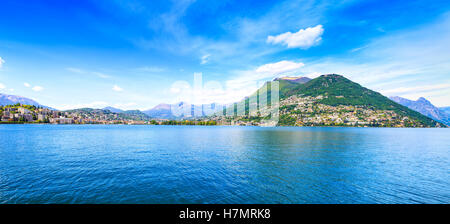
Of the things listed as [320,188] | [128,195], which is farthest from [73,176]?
[320,188]

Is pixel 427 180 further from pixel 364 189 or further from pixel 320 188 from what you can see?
pixel 320 188

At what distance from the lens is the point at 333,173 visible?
30250 mm

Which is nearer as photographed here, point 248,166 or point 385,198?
point 385,198

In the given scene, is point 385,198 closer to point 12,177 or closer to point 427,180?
point 427,180

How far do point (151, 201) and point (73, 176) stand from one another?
637 inches

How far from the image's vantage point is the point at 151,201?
18.5 m

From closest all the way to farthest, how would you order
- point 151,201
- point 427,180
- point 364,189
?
point 151,201
point 364,189
point 427,180

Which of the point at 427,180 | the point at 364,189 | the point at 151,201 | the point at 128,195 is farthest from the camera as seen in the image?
the point at 427,180
